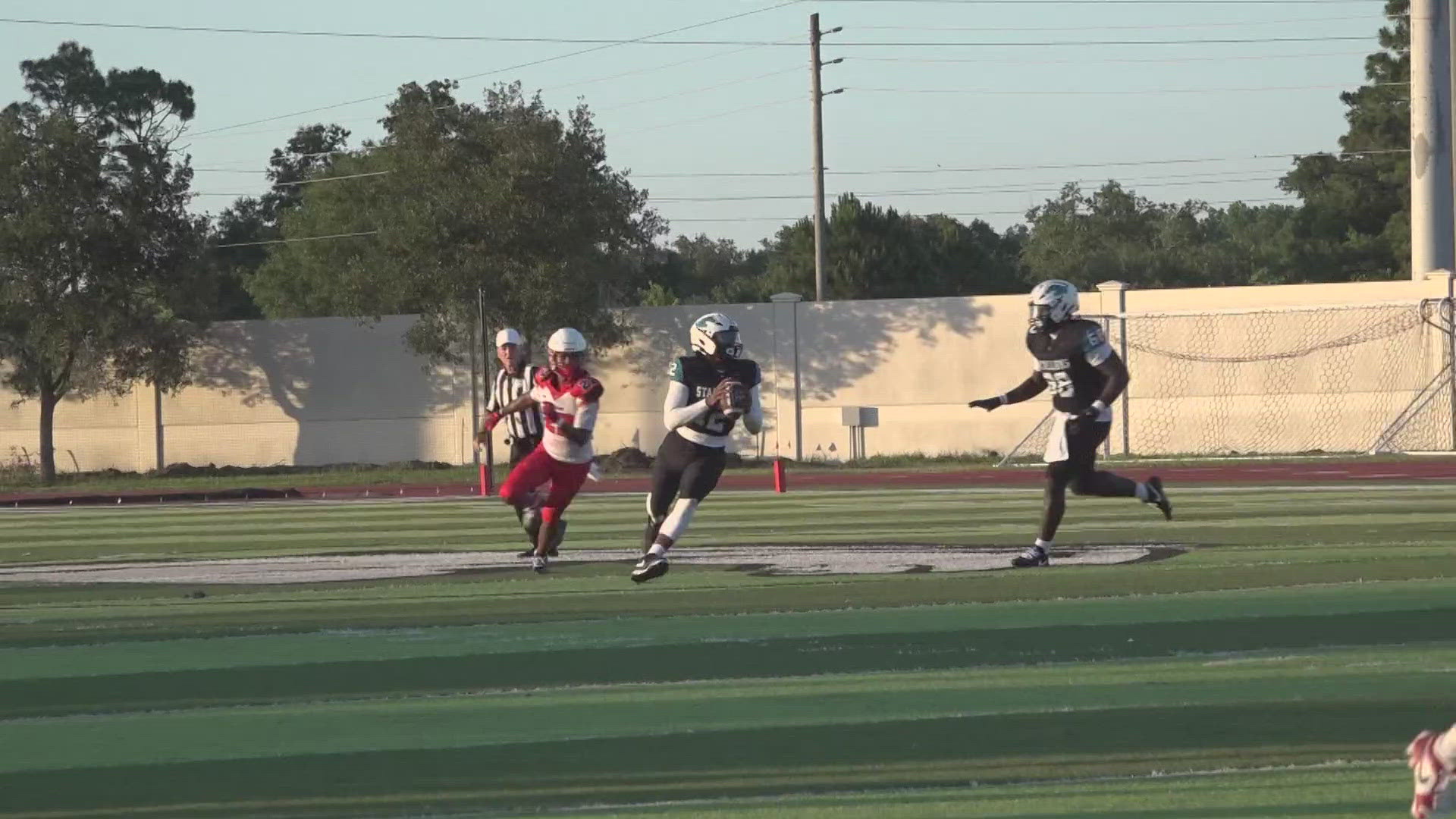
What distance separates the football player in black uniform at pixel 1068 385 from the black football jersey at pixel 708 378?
185 cm

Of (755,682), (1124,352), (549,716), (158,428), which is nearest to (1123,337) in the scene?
(1124,352)

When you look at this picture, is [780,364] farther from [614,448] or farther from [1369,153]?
[1369,153]

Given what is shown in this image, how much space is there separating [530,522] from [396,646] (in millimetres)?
4555

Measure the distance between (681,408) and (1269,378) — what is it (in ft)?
80.4

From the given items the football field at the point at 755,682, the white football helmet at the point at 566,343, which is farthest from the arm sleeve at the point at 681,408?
the white football helmet at the point at 566,343

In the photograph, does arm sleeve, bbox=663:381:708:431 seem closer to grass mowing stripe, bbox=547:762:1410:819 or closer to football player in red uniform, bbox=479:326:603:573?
football player in red uniform, bbox=479:326:603:573

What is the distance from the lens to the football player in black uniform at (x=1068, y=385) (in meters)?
12.5

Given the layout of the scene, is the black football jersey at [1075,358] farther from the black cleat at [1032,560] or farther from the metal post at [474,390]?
the metal post at [474,390]

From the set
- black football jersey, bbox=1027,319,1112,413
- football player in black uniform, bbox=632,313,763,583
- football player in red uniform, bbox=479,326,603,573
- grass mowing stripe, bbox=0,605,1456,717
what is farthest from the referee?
grass mowing stripe, bbox=0,605,1456,717

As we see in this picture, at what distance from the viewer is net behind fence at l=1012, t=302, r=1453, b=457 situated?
3334cm

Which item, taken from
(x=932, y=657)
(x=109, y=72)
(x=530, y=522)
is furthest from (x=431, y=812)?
(x=109, y=72)

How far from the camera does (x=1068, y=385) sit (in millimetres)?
12703

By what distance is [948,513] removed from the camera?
19125 millimetres

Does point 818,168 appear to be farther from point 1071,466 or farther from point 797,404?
point 1071,466
